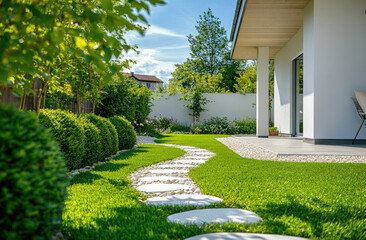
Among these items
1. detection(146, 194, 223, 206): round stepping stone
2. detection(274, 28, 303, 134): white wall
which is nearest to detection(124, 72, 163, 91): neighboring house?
detection(274, 28, 303, 134): white wall

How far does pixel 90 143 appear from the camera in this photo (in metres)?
4.70

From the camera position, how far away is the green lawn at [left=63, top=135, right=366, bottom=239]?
1962 mm

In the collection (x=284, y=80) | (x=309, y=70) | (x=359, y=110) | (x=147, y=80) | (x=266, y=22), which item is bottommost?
(x=359, y=110)

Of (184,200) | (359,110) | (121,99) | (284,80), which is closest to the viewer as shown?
(184,200)

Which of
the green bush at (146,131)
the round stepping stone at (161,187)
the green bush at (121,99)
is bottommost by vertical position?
the round stepping stone at (161,187)

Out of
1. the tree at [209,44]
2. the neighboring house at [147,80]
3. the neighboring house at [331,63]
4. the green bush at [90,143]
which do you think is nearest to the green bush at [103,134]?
the green bush at [90,143]

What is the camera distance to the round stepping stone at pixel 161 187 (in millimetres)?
3160

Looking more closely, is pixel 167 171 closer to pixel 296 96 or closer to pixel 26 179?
pixel 26 179

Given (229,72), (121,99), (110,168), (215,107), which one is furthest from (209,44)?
(110,168)

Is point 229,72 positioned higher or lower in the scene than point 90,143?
higher

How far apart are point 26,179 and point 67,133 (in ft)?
9.42

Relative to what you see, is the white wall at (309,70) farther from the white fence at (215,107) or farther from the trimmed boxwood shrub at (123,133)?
the white fence at (215,107)

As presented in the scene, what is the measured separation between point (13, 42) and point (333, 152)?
5.86m

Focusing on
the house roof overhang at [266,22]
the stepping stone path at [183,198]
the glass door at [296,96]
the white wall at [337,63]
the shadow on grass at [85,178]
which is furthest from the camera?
the glass door at [296,96]
